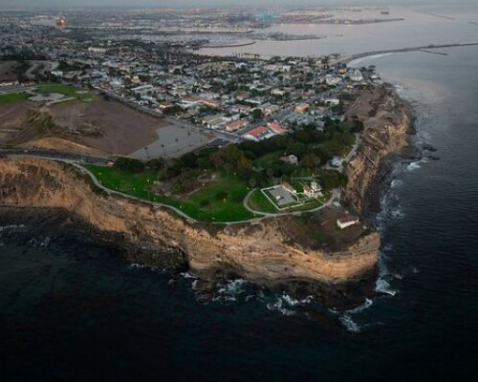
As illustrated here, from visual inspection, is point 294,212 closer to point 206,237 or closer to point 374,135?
point 206,237

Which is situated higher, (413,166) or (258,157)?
(258,157)

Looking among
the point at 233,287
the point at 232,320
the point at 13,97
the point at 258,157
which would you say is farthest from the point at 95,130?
the point at 232,320

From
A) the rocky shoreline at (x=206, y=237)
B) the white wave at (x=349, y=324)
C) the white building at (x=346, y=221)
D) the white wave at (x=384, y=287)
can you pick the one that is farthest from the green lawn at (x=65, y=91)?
the white wave at (x=349, y=324)

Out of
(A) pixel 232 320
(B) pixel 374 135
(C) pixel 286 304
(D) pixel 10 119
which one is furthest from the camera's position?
(D) pixel 10 119

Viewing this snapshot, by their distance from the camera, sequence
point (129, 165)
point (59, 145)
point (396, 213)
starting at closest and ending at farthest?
point (396, 213)
point (129, 165)
point (59, 145)

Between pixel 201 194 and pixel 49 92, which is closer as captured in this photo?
pixel 201 194

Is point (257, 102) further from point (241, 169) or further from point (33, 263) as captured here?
point (33, 263)

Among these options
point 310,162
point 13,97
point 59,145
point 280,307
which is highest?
point 13,97

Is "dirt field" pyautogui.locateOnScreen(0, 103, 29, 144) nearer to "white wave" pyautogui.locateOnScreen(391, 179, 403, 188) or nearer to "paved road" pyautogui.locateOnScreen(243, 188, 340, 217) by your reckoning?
"paved road" pyautogui.locateOnScreen(243, 188, 340, 217)
